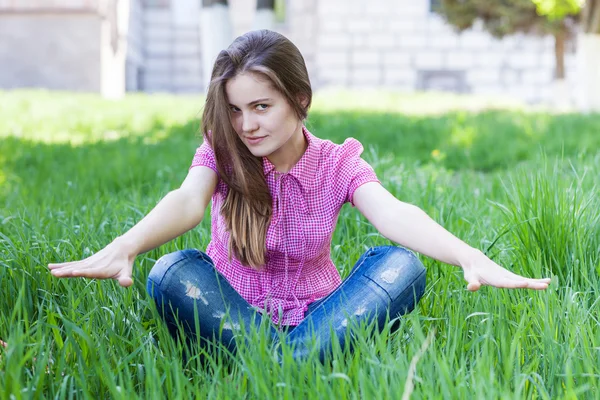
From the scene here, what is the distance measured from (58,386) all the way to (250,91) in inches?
36.1

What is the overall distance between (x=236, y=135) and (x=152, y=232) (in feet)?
1.42

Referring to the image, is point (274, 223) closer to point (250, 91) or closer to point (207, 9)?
point (250, 91)

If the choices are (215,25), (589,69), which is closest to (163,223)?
(215,25)

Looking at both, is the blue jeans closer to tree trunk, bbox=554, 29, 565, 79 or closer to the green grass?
the green grass

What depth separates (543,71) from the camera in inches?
776

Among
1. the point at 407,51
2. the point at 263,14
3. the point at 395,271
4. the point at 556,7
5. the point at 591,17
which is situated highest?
the point at 556,7

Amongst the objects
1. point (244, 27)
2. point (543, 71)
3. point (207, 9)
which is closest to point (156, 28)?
point (244, 27)

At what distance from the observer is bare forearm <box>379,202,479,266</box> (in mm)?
1804

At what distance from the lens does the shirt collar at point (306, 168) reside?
221cm

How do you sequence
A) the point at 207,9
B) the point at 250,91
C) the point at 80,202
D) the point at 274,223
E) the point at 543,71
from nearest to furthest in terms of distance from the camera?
the point at 250,91 → the point at 274,223 → the point at 80,202 → the point at 207,9 → the point at 543,71

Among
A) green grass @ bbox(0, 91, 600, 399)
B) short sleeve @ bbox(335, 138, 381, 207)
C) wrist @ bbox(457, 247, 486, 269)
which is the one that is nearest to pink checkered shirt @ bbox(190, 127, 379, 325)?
short sleeve @ bbox(335, 138, 381, 207)

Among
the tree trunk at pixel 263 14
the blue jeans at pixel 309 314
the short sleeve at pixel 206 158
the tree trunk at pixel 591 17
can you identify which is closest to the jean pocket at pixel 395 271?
the blue jeans at pixel 309 314

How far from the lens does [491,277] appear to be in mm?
1696

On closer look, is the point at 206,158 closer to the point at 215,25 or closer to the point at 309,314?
the point at 309,314
